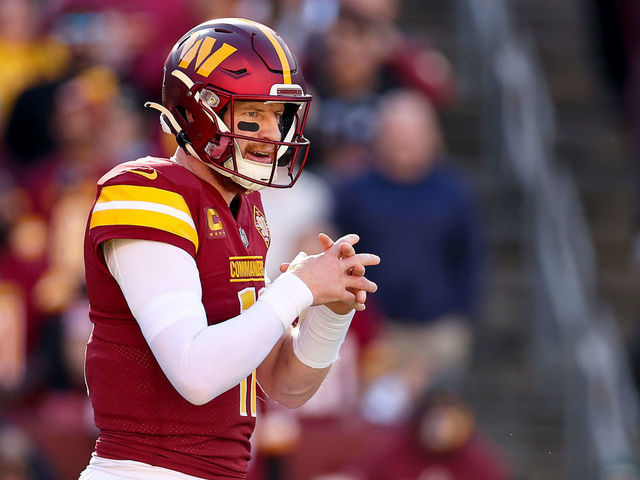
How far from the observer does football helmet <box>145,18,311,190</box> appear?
3426 mm

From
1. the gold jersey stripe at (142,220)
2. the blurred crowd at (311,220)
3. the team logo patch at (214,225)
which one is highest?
the gold jersey stripe at (142,220)

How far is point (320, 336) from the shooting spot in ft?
12.2

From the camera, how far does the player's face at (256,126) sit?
3453 millimetres

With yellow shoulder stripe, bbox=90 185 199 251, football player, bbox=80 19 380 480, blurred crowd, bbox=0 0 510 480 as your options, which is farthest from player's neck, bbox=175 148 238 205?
blurred crowd, bbox=0 0 510 480

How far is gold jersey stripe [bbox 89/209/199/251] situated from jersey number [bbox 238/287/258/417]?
0.27 m

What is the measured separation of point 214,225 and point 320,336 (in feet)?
1.65

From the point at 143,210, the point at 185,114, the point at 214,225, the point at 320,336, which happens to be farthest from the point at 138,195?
the point at 320,336

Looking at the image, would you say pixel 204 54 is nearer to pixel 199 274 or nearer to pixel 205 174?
pixel 205 174

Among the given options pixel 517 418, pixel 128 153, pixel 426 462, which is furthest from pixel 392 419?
pixel 128 153

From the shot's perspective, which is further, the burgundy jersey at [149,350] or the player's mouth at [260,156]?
the player's mouth at [260,156]

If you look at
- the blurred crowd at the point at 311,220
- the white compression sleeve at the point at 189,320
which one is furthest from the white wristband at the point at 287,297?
the blurred crowd at the point at 311,220

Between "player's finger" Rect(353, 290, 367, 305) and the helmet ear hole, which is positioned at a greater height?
the helmet ear hole

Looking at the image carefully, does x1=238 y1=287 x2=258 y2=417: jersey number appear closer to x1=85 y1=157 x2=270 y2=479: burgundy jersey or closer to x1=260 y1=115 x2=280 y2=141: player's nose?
x1=85 y1=157 x2=270 y2=479: burgundy jersey

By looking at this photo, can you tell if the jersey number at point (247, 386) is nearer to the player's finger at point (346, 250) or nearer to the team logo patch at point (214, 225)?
the team logo patch at point (214, 225)
